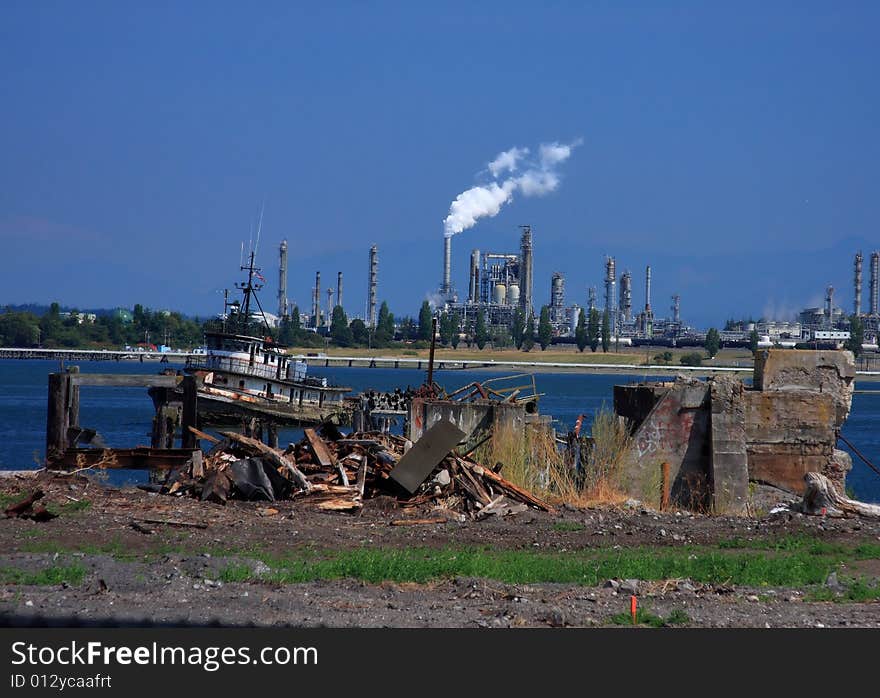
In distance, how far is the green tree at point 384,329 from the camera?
602 ft

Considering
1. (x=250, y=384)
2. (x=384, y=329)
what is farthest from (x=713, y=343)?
(x=250, y=384)

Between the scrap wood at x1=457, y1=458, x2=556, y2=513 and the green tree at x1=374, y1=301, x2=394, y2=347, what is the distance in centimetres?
16613

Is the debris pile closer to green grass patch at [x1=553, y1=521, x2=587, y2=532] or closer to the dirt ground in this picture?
the dirt ground

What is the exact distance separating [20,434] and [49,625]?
44.8m

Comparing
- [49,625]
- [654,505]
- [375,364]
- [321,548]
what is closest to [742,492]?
[654,505]

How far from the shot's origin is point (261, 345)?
180ft

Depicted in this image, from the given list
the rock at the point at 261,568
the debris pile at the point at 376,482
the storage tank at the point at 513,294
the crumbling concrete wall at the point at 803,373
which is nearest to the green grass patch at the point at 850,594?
the rock at the point at 261,568

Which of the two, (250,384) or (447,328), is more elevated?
(447,328)

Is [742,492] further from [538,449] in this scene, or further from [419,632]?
[419,632]

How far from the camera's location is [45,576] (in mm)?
10500

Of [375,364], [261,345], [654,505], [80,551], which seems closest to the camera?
[80,551]

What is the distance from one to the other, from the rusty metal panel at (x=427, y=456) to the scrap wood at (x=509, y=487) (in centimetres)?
47

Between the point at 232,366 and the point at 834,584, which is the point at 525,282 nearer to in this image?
the point at 232,366

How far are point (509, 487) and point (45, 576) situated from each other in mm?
7383
